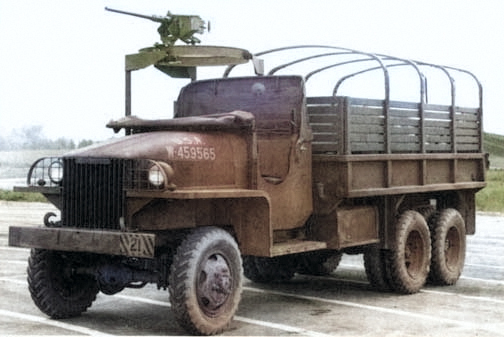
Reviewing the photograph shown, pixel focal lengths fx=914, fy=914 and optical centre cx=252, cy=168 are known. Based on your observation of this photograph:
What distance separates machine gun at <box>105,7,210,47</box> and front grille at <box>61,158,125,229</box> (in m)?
2.92

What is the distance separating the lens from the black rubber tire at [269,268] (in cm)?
1170

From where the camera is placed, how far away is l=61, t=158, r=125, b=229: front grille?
320 inches

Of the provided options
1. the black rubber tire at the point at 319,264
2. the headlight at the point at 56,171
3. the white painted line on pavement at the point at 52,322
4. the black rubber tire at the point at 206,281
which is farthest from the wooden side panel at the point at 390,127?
the white painted line on pavement at the point at 52,322

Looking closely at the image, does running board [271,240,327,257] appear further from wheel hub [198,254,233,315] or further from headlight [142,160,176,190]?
headlight [142,160,176,190]

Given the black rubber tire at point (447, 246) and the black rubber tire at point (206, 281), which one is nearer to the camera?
the black rubber tire at point (206, 281)

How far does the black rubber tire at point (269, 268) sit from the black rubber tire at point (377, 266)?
1233 mm

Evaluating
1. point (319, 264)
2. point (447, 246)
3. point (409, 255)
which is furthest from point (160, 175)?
point (447, 246)

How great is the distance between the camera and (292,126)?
9742 millimetres

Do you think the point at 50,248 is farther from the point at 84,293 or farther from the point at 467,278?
the point at 467,278

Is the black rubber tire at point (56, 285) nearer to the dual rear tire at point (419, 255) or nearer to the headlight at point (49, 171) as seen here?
the headlight at point (49, 171)

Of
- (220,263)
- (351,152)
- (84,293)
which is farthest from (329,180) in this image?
(84,293)

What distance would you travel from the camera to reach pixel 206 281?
8.02 meters

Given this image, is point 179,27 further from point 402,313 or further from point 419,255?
point 402,313

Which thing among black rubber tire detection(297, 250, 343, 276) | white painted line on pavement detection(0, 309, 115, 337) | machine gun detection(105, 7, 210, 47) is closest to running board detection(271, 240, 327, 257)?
white painted line on pavement detection(0, 309, 115, 337)
